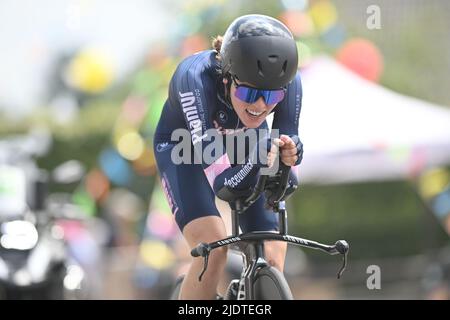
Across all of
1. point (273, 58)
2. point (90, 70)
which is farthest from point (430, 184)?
point (273, 58)

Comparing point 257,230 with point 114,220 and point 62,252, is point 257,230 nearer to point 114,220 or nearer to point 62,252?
point 62,252

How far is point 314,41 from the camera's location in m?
12.9

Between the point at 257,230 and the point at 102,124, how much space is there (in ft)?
61.4

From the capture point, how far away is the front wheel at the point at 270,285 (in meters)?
4.77

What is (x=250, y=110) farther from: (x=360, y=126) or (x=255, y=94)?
(x=360, y=126)

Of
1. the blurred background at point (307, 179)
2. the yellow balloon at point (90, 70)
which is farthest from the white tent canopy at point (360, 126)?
the yellow balloon at point (90, 70)

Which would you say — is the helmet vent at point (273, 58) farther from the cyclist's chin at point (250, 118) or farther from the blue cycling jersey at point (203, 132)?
the blue cycling jersey at point (203, 132)

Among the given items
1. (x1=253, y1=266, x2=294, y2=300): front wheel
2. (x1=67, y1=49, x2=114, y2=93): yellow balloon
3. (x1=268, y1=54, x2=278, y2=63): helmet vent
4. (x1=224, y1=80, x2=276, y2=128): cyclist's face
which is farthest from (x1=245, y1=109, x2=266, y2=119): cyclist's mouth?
(x1=67, y1=49, x2=114, y2=93): yellow balloon

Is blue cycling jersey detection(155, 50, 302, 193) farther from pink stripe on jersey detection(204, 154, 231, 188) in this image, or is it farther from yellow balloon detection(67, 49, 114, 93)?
yellow balloon detection(67, 49, 114, 93)

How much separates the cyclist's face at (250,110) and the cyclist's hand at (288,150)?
0.99ft

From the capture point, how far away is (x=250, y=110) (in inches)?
194

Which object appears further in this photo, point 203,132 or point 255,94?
point 203,132

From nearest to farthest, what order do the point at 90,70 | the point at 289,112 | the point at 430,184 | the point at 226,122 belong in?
the point at 289,112, the point at 226,122, the point at 430,184, the point at 90,70
